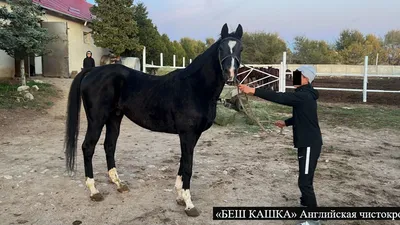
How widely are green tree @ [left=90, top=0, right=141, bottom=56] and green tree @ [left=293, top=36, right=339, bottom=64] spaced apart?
77.6 feet

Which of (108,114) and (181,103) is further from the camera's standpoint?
(108,114)

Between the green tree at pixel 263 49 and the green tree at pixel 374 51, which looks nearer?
the green tree at pixel 263 49

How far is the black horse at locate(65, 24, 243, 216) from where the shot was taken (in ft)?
11.1

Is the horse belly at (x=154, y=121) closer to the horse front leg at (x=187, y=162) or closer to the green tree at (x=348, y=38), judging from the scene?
the horse front leg at (x=187, y=162)

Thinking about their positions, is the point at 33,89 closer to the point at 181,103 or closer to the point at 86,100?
the point at 86,100

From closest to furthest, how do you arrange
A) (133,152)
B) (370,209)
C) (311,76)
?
1. (311,76)
2. (370,209)
3. (133,152)

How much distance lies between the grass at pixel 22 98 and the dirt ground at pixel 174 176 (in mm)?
2093

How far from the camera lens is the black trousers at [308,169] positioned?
3.03 m

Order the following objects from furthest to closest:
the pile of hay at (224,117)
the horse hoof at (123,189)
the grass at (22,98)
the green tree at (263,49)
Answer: the green tree at (263,49) < the grass at (22,98) < the pile of hay at (224,117) < the horse hoof at (123,189)

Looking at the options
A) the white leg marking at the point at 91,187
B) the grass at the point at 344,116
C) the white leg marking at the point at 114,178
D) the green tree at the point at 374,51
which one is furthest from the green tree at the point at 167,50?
the green tree at the point at 374,51

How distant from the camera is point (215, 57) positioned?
3371mm

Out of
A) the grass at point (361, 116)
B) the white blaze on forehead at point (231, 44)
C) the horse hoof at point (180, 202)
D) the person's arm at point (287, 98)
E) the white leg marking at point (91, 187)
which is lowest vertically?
the horse hoof at point (180, 202)

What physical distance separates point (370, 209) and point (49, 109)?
866 cm

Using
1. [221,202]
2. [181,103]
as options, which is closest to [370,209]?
[221,202]
